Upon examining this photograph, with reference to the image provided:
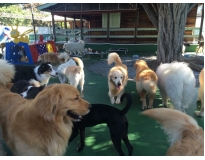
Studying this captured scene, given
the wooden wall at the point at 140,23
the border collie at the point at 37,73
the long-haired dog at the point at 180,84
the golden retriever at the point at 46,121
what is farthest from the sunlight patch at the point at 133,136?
the wooden wall at the point at 140,23

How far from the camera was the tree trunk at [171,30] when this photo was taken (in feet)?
22.0

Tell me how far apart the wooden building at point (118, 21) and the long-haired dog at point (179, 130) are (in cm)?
1275

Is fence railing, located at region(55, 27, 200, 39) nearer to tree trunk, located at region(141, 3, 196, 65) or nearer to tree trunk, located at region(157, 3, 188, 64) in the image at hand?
tree trunk, located at region(141, 3, 196, 65)

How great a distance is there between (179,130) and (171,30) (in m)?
6.29

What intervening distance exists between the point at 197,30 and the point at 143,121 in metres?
14.2

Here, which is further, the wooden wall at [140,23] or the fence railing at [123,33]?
the wooden wall at [140,23]

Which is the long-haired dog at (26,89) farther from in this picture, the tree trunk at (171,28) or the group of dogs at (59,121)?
the tree trunk at (171,28)

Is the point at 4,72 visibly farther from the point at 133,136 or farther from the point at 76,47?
the point at 76,47

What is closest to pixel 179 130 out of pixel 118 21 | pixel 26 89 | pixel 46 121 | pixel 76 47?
pixel 46 121

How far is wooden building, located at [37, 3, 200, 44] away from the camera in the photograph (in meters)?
13.7

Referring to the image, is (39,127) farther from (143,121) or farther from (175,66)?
(175,66)

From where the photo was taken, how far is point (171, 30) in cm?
713

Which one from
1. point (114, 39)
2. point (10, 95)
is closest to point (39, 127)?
point (10, 95)

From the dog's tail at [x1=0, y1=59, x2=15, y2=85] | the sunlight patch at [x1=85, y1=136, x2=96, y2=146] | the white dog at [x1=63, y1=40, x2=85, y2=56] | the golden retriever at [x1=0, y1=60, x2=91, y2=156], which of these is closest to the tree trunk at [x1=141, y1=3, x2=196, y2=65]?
the white dog at [x1=63, y1=40, x2=85, y2=56]
